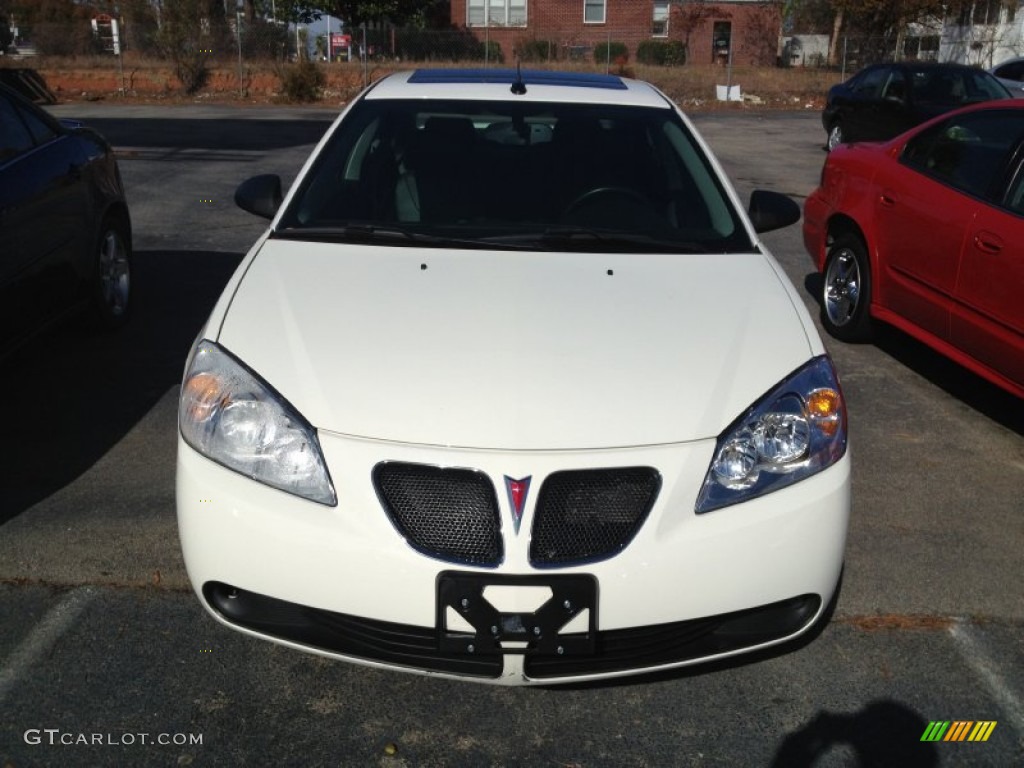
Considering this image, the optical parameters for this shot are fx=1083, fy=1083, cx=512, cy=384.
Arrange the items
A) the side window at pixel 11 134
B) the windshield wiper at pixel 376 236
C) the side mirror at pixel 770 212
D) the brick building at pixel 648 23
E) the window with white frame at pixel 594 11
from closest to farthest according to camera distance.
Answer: the windshield wiper at pixel 376 236, the side mirror at pixel 770 212, the side window at pixel 11 134, the brick building at pixel 648 23, the window with white frame at pixel 594 11

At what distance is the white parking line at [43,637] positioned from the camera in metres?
3.09

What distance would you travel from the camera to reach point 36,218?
5.12 metres

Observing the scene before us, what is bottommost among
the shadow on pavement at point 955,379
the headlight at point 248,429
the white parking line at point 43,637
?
the shadow on pavement at point 955,379

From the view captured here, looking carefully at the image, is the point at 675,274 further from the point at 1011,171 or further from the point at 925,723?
the point at 1011,171

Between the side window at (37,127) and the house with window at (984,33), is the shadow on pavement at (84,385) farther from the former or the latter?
the house with window at (984,33)

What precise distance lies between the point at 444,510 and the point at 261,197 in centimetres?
208

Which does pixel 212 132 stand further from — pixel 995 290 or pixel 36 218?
pixel 995 290

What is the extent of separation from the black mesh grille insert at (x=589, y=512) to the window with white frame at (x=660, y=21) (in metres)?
43.5

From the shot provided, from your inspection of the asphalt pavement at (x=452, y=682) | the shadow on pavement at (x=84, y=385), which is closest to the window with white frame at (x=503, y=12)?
the shadow on pavement at (x=84, y=385)

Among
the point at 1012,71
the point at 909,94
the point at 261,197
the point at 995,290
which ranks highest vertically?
the point at 261,197

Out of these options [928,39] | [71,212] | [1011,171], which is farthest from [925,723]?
[928,39]

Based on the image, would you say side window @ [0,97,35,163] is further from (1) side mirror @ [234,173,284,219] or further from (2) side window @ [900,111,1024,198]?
(2) side window @ [900,111,1024,198]

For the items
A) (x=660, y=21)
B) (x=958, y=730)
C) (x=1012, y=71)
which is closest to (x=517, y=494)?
(x=958, y=730)

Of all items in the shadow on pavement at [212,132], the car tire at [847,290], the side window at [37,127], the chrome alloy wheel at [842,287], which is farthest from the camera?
the shadow on pavement at [212,132]
